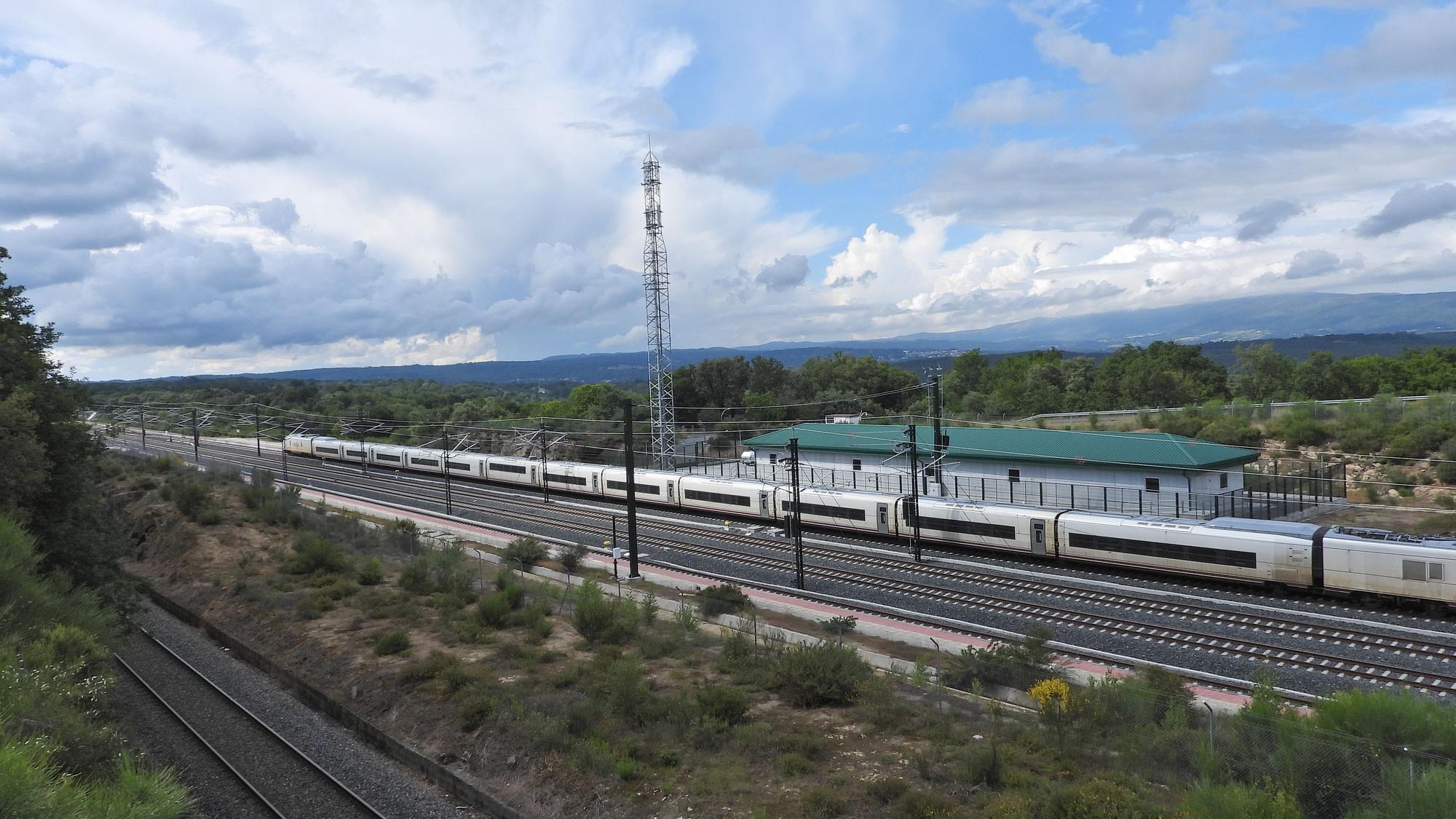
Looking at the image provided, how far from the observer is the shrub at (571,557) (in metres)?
30.2

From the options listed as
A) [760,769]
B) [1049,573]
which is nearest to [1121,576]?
[1049,573]

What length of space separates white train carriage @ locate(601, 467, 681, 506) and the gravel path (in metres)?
23.5

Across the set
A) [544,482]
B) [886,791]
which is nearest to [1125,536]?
[886,791]

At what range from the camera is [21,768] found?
6484mm

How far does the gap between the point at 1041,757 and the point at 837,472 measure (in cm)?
3665

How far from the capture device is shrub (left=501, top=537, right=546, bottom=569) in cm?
3139

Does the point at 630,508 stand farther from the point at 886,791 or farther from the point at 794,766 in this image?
the point at 886,791

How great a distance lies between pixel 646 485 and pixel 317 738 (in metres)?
30.3

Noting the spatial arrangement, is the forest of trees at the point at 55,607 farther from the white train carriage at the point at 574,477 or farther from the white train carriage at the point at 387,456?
the white train carriage at the point at 387,456

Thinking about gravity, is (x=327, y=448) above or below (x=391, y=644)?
above

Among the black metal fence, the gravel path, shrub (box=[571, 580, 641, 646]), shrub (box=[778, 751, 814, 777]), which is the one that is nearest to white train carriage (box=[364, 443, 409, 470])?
the black metal fence

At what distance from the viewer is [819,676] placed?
16.3m

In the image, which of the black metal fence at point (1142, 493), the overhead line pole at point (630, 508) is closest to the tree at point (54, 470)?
the overhead line pole at point (630, 508)

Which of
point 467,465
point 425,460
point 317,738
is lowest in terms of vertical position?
point 317,738
